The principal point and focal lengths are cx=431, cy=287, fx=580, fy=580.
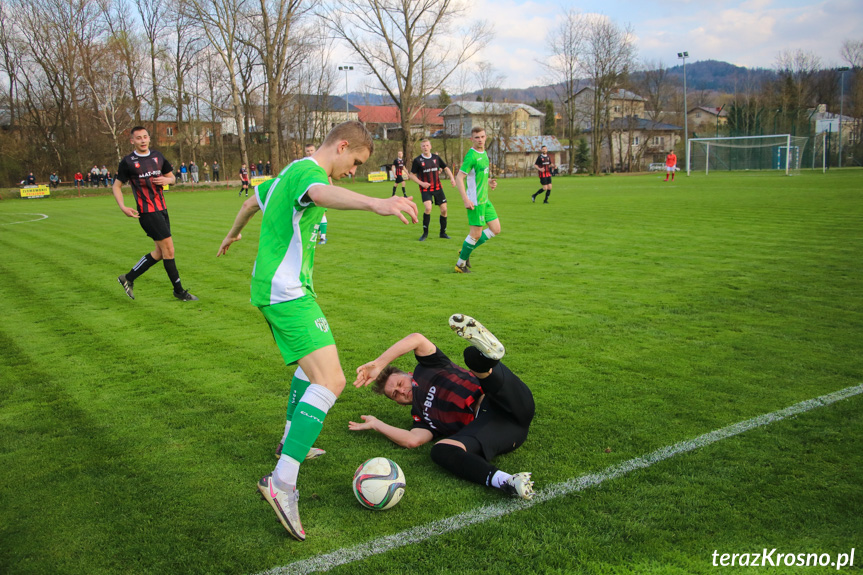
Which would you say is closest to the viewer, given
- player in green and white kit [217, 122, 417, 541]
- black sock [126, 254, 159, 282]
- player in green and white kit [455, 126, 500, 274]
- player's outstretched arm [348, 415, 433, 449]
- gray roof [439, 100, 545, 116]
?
player in green and white kit [217, 122, 417, 541]

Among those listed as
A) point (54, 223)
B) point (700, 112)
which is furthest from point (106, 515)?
point (700, 112)

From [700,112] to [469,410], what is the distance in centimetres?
9419

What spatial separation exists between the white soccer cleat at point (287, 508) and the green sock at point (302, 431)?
0.18 m

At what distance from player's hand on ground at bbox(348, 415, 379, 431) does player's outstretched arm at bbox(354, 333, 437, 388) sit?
1.49 ft

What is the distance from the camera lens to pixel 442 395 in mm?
3699

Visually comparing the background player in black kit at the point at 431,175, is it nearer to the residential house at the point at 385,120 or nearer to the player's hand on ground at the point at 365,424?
the player's hand on ground at the point at 365,424

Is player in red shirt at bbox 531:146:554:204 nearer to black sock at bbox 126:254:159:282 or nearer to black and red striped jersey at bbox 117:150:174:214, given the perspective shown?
black and red striped jersey at bbox 117:150:174:214

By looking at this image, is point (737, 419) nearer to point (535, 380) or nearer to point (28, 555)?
point (535, 380)

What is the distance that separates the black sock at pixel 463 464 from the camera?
3197mm

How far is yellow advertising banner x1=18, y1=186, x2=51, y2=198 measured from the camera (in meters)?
35.6

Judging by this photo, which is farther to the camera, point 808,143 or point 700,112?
point 700,112

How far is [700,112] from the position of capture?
85125 millimetres

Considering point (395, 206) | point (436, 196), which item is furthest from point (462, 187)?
point (395, 206)

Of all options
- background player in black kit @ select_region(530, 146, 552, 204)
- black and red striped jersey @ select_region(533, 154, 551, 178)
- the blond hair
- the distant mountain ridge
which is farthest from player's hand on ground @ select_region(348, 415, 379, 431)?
the distant mountain ridge
